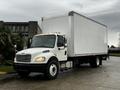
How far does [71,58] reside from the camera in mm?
15852

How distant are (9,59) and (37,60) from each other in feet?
32.6

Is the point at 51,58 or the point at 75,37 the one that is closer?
the point at 51,58

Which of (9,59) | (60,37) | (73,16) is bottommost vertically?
(9,59)

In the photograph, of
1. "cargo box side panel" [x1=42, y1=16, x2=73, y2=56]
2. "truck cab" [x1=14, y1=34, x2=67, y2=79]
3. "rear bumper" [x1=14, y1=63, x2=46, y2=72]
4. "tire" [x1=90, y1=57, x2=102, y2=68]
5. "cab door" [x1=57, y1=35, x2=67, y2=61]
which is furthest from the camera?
"tire" [x1=90, y1=57, x2=102, y2=68]

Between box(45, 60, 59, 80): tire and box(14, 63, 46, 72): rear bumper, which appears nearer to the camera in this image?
box(14, 63, 46, 72): rear bumper

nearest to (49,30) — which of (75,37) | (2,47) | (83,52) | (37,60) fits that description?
(75,37)

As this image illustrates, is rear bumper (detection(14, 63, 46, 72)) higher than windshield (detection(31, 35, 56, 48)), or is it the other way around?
windshield (detection(31, 35, 56, 48))

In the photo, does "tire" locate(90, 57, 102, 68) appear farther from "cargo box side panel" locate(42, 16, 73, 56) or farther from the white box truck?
"cargo box side panel" locate(42, 16, 73, 56)

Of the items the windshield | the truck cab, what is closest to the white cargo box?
the truck cab

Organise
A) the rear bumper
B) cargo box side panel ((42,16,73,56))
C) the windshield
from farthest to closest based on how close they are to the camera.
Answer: cargo box side panel ((42,16,73,56))
the windshield
the rear bumper

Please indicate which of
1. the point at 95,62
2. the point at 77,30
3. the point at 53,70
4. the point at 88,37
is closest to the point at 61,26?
the point at 77,30

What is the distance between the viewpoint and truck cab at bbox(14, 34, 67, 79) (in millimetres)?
12547

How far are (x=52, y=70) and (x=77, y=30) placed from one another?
12.8ft

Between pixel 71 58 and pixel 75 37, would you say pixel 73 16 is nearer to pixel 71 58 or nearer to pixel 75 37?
pixel 75 37
